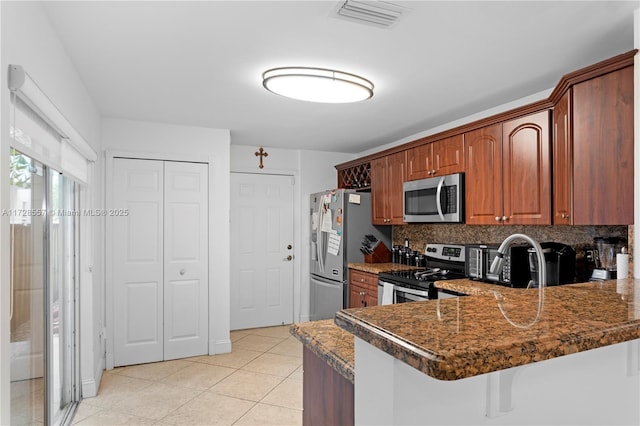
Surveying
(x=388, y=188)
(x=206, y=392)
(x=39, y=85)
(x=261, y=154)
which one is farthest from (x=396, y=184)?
(x=39, y=85)

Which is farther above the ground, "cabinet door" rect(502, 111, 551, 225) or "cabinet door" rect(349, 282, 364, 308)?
"cabinet door" rect(502, 111, 551, 225)

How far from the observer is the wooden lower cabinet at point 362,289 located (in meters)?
4.12

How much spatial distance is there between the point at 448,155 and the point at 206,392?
2831 mm

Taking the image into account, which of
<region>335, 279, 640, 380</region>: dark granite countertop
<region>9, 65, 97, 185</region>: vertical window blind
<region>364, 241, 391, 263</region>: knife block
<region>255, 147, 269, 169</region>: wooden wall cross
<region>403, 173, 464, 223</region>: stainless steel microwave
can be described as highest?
<region>255, 147, 269, 169</region>: wooden wall cross

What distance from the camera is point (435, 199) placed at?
12.0 feet

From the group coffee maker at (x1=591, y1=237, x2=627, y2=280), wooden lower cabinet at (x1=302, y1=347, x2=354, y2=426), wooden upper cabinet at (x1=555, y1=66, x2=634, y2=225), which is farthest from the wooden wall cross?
wooden lower cabinet at (x1=302, y1=347, x2=354, y2=426)

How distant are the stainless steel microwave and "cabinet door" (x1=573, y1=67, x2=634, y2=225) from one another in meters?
1.18

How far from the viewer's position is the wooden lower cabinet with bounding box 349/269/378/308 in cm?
412

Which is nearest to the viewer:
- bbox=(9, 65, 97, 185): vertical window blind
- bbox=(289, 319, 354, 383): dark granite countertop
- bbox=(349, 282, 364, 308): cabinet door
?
bbox=(289, 319, 354, 383): dark granite countertop

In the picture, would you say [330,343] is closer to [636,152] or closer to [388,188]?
[636,152]

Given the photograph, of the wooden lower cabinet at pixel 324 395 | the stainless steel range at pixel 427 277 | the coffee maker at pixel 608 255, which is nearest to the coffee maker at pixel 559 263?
the coffee maker at pixel 608 255

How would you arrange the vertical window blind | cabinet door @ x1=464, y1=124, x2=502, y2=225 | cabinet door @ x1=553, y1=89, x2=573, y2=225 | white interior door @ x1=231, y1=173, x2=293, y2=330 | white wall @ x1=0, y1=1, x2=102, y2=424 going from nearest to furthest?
white wall @ x1=0, y1=1, x2=102, y2=424 < the vertical window blind < cabinet door @ x1=553, y1=89, x2=573, y2=225 < cabinet door @ x1=464, y1=124, x2=502, y2=225 < white interior door @ x1=231, y1=173, x2=293, y2=330

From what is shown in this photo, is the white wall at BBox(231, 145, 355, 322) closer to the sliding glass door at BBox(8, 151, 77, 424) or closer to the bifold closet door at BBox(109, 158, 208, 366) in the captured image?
the bifold closet door at BBox(109, 158, 208, 366)

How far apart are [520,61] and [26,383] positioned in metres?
3.17
